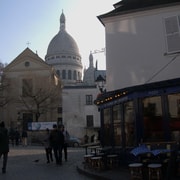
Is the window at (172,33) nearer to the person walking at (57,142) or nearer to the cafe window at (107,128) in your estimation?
the cafe window at (107,128)

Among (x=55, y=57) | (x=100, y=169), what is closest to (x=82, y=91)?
(x=55, y=57)

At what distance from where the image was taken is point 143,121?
14758 millimetres

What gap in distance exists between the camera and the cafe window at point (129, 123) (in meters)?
15.3

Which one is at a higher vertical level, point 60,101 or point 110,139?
point 60,101

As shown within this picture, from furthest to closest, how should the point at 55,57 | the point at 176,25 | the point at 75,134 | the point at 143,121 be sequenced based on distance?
the point at 55,57
the point at 75,134
the point at 176,25
the point at 143,121

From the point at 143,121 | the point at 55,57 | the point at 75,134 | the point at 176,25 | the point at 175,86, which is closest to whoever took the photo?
the point at 175,86

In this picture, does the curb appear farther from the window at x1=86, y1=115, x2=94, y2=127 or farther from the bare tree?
the bare tree

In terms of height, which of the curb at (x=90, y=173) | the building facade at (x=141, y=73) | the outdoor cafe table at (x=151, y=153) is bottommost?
the curb at (x=90, y=173)

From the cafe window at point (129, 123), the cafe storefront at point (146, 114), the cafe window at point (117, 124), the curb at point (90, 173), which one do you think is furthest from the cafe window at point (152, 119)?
the curb at point (90, 173)

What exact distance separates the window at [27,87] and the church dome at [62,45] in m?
38.4

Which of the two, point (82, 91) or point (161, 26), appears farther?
point (82, 91)

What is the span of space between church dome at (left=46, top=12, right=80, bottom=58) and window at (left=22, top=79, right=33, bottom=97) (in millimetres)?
38388

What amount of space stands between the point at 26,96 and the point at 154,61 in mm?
49820

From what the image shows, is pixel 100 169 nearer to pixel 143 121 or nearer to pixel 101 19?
pixel 143 121
